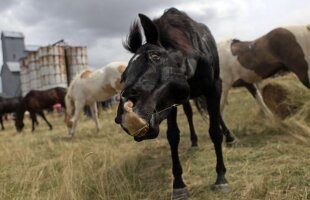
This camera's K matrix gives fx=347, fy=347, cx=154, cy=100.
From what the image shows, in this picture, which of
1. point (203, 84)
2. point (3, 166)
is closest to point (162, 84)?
point (203, 84)

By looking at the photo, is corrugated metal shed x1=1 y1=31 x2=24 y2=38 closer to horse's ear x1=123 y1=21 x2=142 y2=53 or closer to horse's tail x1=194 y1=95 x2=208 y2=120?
horse's tail x1=194 y1=95 x2=208 y2=120

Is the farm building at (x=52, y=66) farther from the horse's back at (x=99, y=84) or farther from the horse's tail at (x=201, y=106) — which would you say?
the horse's tail at (x=201, y=106)

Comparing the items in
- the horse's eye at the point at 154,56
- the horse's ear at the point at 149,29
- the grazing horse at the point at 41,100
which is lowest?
the grazing horse at the point at 41,100

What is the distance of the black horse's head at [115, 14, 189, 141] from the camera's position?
7.39 ft

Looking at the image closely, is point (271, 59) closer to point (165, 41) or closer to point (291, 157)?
point (291, 157)

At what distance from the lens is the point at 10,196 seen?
344cm

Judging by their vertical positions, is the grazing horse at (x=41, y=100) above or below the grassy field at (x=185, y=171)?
above

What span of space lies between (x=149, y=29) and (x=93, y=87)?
650 centimetres

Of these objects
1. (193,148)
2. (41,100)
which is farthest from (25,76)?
(193,148)

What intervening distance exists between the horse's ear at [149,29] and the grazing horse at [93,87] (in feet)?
18.5

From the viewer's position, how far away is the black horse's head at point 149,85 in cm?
225

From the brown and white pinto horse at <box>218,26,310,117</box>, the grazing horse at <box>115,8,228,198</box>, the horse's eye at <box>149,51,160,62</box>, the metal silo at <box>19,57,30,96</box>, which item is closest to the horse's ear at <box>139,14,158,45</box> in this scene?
the grazing horse at <box>115,8,228,198</box>

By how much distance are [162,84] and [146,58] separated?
0.23 m

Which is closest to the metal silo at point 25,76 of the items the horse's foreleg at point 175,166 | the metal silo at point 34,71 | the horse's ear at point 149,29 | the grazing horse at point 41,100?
the metal silo at point 34,71
